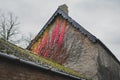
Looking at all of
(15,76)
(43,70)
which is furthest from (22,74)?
A: (43,70)

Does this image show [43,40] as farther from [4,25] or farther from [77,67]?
[4,25]

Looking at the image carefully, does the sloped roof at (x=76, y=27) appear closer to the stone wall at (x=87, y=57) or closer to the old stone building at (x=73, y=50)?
the old stone building at (x=73, y=50)

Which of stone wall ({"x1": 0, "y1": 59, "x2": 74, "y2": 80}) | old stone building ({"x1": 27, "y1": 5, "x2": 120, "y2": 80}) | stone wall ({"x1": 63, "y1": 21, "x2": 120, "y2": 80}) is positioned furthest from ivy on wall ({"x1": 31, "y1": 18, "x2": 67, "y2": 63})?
stone wall ({"x1": 0, "y1": 59, "x2": 74, "y2": 80})

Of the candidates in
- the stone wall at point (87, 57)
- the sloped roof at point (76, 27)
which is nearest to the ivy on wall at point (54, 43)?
the sloped roof at point (76, 27)

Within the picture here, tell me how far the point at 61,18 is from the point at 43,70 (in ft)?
32.9

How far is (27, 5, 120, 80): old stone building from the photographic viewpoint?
14.7m

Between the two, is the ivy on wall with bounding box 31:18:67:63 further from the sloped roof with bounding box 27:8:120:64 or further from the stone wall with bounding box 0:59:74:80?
the stone wall with bounding box 0:59:74:80

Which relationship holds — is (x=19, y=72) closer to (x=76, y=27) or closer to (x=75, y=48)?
(x=75, y=48)

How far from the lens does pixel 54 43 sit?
17672 millimetres

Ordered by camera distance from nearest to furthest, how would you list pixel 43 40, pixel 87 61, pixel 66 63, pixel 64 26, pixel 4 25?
pixel 87 61 → pixel 66 63 → pixel 64 26 → pixel 43 40 → pixel 4 25

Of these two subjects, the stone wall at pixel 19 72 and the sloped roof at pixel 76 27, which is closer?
the stone wall at pixel 19 72

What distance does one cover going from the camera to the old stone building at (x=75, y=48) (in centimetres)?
1470

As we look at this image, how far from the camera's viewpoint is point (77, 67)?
49.7 feet

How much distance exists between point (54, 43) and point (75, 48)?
251 centimetres
